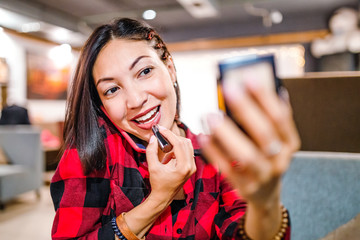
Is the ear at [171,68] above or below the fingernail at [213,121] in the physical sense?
above

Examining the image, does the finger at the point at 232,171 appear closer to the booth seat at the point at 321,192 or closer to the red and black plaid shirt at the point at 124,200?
the red and black plaid shirt at the point at 124,200

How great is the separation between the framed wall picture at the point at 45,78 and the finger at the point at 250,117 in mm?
6510

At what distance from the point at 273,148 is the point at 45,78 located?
6816mm

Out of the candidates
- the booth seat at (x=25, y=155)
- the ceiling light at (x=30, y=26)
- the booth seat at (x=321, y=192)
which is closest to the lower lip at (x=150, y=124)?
the booth seat at (x=321, y=192)

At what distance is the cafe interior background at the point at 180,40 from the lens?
4.82 meters

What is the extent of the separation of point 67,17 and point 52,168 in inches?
118

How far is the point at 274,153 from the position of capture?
1.19ft

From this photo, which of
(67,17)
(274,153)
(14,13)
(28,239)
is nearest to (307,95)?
(274,153)

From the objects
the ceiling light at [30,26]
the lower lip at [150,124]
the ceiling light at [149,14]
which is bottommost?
the lower lip at [150,124]

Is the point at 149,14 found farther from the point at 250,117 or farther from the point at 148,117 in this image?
the point at 250,117

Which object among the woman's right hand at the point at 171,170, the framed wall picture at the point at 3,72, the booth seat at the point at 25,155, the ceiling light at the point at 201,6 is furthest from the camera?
the framed wall picture at the point at 3,72

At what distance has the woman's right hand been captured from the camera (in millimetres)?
683

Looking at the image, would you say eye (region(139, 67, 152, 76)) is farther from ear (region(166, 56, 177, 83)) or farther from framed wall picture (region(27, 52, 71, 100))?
framed wall picture (region(27, 52, 71, 100))

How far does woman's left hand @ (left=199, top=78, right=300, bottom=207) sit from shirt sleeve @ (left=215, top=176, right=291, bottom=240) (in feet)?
1.27
